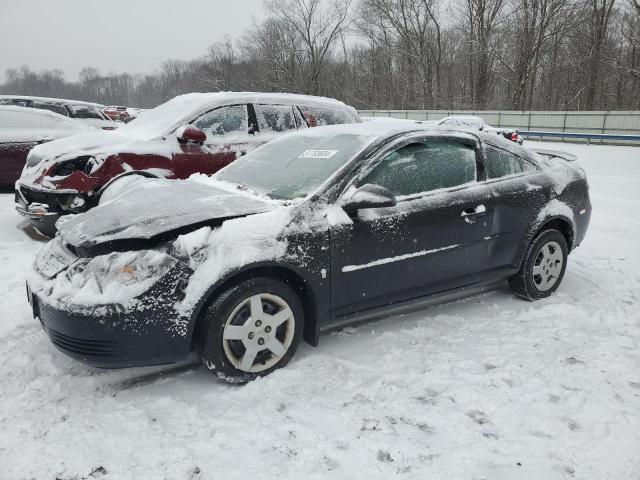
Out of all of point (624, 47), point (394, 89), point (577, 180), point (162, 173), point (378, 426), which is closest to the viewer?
point (378, 426)

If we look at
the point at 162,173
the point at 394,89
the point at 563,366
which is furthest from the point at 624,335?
the point at 394,89

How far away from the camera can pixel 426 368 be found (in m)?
3.26

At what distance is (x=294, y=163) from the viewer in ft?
12.6

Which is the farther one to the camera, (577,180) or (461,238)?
(577,180)

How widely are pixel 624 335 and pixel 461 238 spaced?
4.53 feet

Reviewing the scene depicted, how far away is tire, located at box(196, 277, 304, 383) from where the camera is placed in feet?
9.46

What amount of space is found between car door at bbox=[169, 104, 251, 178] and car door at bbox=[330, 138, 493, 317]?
10.2 feet

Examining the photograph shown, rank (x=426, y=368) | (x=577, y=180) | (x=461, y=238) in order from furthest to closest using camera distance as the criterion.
A: (x=577, y=180), (x=461, y=238), (x=426, y=368)

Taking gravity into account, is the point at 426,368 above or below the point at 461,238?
below

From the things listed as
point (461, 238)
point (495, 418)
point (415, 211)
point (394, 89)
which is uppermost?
point (394, 89)

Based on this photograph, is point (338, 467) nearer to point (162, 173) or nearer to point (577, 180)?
point (577, 180)

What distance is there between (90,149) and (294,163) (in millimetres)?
3173

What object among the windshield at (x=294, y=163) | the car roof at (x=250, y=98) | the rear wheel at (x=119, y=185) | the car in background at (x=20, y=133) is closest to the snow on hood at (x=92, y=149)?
the car roof at (x=250, y=98)

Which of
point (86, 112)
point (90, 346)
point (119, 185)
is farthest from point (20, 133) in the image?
point (90, 346)
